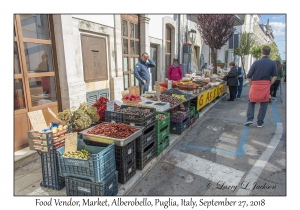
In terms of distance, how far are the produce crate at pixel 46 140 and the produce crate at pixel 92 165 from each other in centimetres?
14

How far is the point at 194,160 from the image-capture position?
4.29 m

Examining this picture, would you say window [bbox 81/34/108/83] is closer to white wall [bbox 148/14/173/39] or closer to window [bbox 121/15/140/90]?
window [bbox 121/15/140/90]

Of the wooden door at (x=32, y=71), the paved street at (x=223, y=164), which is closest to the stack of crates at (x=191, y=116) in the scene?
the paved street at (x=223, y=164)

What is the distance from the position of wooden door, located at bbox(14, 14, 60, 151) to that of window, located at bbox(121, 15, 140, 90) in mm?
3959

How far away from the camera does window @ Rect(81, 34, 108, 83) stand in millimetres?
6590

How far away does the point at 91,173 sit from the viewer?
2771 mm

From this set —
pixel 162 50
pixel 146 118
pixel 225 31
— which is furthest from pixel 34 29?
pixel 225 31

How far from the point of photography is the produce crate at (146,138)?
3679mm

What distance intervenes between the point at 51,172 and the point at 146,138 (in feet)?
5.48

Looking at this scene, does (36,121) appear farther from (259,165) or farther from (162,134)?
(259,165)

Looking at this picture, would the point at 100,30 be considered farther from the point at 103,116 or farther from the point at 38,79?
the point at 103,116

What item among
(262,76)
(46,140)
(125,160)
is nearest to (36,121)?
(46,140)

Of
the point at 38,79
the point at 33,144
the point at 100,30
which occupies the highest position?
the point at 100,30

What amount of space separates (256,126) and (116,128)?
4.73 metres
